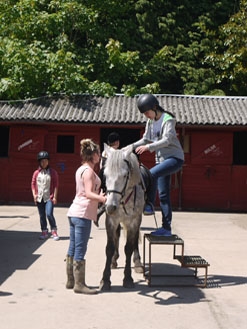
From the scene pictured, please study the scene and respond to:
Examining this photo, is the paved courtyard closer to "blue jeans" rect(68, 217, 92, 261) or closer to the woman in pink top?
the woman in pink top

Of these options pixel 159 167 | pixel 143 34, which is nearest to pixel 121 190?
pixel 159 167

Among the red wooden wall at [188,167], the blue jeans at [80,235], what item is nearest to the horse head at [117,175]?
the blue jeans at [80,235]

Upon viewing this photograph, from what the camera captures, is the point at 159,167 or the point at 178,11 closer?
the point at 159,167

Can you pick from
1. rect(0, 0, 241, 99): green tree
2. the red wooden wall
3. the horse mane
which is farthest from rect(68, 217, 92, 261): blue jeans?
rect(0, 0, 241, 99): green tree

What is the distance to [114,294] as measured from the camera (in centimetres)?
669

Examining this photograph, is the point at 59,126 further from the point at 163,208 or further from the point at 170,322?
the point at 170,322

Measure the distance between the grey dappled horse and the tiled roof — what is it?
11347mm

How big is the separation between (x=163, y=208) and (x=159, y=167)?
659mm

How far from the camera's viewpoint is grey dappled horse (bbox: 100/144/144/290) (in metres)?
6.24

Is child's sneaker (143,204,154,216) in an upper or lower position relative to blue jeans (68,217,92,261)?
upper

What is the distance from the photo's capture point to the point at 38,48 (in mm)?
24344

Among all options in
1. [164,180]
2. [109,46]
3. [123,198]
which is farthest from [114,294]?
[109,46]

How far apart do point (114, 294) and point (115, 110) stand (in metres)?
13.7

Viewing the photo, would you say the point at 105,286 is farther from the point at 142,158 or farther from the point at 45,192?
the point at 142,158
